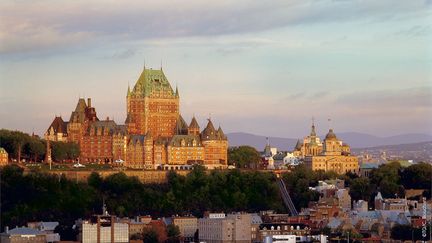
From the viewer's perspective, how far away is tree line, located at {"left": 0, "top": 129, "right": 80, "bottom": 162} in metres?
92.5

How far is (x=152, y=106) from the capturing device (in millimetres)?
100812

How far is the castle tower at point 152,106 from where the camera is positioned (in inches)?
3957

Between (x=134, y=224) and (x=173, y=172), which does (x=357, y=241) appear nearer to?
(x=134, y=224)

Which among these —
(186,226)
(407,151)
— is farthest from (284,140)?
(186,226)

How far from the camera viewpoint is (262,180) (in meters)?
93.2

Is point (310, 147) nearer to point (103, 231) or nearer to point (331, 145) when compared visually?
point (331, 145)

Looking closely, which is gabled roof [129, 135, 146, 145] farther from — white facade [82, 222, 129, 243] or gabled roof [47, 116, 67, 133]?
white facade [82, 222, 129, 243]

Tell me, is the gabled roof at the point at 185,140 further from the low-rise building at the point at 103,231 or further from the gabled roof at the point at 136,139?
the low-rise building at the point at 103,231

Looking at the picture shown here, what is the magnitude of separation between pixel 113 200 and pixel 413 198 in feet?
67.4

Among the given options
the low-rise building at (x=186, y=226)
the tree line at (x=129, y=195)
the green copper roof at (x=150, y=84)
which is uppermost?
the green copper roof at (x=150, y=84)

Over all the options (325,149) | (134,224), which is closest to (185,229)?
(134,224)

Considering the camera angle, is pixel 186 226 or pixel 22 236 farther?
pixel 186 226

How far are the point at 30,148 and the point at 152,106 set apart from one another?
33.4 feet

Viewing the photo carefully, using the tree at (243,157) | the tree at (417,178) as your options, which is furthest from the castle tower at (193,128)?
the tree at (417,178)
